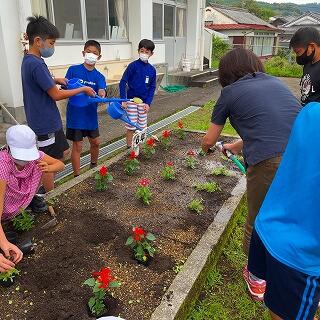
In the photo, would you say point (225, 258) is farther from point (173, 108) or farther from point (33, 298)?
point (173, 108)

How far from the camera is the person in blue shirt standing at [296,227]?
4.07ft

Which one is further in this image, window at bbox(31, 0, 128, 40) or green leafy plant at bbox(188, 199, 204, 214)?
window at bbox(31, 0, 128, 40)

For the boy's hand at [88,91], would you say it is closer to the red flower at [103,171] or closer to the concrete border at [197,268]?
the red flower at [103,171]

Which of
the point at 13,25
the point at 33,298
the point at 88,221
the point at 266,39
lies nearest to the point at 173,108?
the point at 13,25

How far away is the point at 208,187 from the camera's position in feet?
12.3

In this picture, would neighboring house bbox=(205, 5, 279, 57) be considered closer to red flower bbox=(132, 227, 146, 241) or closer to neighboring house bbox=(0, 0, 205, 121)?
neighboring house bbox=(0, 0, 205, 121)

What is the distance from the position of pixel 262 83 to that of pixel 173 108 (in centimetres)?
623

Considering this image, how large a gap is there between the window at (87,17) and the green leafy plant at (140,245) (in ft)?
17.9

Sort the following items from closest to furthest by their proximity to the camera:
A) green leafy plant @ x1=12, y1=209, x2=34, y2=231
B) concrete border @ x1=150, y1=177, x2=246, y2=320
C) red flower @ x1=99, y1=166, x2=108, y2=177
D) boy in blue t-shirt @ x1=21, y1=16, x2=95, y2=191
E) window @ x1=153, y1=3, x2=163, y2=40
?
concrete border @ x1=150, y1=177, x2=246, y2=320 → green leafy plant @ x1=12, y1=209, x2=34, y2=231 → boy in blue t-shirt @ x1=21, y1=16, x2=95, y2=191 → red flower @ x1=99, y1=166, x2=108, y2=177 → window @ x1=153, y1=3, x2=163, y2=40

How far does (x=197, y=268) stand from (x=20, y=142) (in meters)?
1.60

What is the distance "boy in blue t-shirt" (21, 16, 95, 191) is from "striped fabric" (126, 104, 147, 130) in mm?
1307

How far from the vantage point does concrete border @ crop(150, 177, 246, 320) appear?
6.82 ft

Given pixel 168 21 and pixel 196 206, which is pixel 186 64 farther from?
pixel 196 206

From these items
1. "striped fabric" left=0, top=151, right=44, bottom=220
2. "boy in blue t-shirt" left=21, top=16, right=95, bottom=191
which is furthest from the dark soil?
"boy in blue t-shirt" left=21, top=16, right=95, bottom=191
